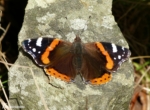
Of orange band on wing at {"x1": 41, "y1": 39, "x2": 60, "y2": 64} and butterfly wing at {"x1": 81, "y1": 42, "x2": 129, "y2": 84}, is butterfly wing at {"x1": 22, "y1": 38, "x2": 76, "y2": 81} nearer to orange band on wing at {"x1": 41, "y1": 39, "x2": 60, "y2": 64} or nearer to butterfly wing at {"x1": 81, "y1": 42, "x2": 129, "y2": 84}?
orange band on wing at {"x1": 41, "y1": 39, "x2": 60, "y2": 64}

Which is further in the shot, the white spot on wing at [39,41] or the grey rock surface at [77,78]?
the white spot on wing at [39,41]

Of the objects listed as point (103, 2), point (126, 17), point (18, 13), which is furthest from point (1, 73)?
point (126, 17)

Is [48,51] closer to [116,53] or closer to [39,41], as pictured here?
[39,41]

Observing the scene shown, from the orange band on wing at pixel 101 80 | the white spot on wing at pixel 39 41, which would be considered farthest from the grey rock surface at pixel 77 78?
the white spot on wing at pixel 39 41

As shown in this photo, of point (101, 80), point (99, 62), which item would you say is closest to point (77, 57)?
point (99, 62)

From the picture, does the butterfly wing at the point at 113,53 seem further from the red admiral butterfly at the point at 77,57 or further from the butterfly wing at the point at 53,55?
the butterfly wing at the point at 53,55
